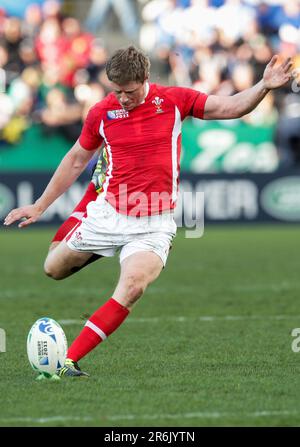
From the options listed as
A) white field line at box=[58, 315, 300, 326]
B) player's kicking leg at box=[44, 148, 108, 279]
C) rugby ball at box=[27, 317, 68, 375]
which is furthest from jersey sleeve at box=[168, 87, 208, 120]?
white field line at box=[58, 315, 300, 326]

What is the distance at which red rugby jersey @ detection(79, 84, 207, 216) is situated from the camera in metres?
6.75

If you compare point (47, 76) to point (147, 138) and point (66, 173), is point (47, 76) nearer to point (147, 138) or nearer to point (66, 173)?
point (66, 173)

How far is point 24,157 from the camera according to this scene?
60.5 feet

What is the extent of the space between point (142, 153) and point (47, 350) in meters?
1.39

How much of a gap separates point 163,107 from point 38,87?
12.3 meters

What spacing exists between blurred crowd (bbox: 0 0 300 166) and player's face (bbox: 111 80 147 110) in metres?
11.7

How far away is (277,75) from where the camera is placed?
638 centimetres

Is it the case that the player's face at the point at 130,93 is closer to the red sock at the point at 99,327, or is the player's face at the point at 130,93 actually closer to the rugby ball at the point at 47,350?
the red sock at the point at 99,327

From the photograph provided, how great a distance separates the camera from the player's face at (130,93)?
6.41m

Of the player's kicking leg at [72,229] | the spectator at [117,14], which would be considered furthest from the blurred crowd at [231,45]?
the player's kicking leg at [72,229]

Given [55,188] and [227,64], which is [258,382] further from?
[227,64]

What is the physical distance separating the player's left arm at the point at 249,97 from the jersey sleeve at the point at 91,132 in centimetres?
69

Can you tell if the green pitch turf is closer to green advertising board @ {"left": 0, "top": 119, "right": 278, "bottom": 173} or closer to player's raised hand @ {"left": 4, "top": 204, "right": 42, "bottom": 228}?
player's raised hand @ {"left": 4, "top": 204, "right": 42, "bottom": 228}

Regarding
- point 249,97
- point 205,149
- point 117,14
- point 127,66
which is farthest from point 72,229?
point 117,14
